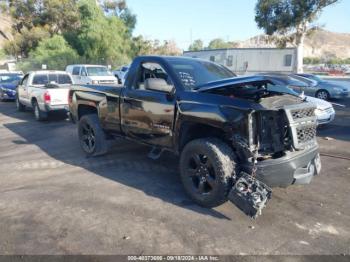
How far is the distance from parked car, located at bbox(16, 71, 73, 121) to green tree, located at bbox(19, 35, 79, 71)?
2200cm

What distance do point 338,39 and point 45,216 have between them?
193m

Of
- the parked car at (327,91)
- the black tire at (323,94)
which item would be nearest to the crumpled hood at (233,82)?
the parked car at (327,91)

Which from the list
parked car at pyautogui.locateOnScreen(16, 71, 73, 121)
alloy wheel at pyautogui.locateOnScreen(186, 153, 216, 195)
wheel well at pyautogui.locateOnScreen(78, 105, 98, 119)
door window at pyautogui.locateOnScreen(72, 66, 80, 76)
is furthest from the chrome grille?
door window at pyautogui.locateOnScreen(72, 66, 80, 76)

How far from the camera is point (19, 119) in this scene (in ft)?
40.2

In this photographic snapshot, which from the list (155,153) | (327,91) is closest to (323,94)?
(327,91)

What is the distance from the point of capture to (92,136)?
6.77 meters

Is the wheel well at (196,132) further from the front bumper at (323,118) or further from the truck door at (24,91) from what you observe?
the truck door at (24,91)

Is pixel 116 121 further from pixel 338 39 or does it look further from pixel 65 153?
pixel 338 39

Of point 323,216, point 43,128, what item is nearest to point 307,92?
point 43,128

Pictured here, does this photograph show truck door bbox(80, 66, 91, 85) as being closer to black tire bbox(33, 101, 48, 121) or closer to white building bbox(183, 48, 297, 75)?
black tire bbox(33, 101, 48, 121)

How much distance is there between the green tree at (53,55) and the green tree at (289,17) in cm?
1868

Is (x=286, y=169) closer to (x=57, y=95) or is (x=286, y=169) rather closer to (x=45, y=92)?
(x=57, y=95)

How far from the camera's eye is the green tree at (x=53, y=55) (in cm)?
3372

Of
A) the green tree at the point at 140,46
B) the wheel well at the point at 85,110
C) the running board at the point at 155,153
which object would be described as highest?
the green tree at the point at 140,46
